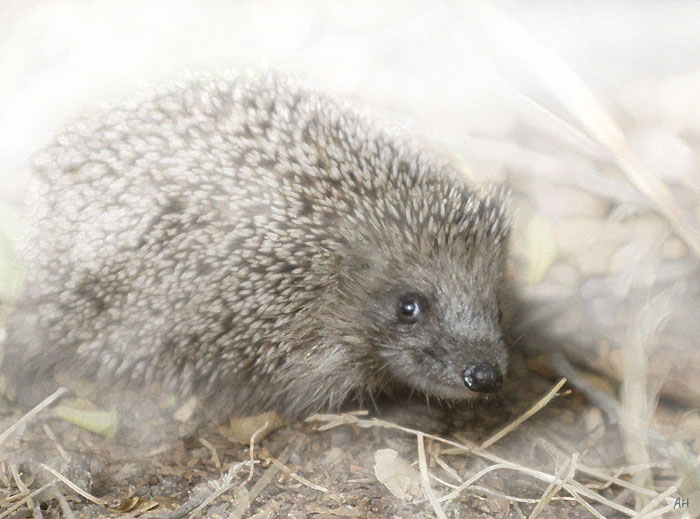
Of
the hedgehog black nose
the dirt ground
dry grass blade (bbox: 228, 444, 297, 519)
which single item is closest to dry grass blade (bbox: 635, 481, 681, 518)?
the dirt ground

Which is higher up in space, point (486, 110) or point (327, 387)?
point (486, 110)

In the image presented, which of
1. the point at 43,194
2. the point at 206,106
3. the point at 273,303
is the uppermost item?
the point at 206,106

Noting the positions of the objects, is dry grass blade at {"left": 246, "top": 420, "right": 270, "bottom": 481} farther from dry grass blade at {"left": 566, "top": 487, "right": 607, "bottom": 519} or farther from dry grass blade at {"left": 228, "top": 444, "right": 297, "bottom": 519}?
dry grass blade at {"left": 566, "top": 487, "right": 607, "bottom": 519}

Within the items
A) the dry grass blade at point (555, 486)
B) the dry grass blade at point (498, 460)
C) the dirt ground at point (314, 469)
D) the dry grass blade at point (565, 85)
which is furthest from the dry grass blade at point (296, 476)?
the dry grass blade at point (565, 85)

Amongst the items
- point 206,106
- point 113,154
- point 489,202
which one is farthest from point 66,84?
point 489,202

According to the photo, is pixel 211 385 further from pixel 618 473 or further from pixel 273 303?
pixel 618 473

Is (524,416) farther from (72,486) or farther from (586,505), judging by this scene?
(72,486)
